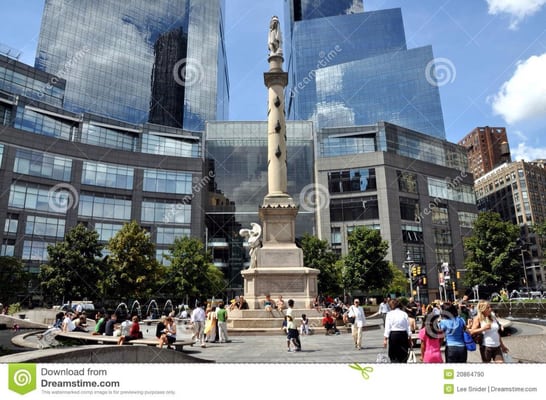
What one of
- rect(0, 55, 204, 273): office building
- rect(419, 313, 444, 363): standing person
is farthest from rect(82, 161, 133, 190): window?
rect(419, 313, 444, 363): standing person

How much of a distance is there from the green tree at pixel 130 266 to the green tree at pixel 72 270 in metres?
1.97

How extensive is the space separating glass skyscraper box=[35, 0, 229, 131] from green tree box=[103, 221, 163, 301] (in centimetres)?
6892

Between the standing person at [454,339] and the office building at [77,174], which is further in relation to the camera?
the office building at [77,174]

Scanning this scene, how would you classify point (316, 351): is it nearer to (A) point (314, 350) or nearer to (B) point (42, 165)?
(A) point (314, 350)

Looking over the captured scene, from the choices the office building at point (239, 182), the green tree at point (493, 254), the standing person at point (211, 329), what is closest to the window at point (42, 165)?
the office building at point (239, 182)

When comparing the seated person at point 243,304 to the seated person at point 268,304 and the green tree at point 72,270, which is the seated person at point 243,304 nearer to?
the seated person at point 268,304

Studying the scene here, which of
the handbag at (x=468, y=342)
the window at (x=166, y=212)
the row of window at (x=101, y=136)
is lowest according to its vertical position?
the handbag at (x=468, y=342)

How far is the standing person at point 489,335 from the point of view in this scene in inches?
297

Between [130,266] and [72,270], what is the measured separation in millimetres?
5879

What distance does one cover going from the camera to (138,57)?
107750 millimetres

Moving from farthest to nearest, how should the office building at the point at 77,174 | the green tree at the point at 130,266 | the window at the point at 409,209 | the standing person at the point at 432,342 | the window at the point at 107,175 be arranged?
the window at the point at 409,209 → the window at the point at 107,175 → the office building at the point at 77,174 → the green tree at the point at 130,266 → the standing person at the point at 432,342

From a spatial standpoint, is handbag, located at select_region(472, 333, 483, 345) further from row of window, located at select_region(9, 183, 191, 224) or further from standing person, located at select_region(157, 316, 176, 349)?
row of window, located at select_region(9, 183, 191, 224)

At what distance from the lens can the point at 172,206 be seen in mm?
65438
